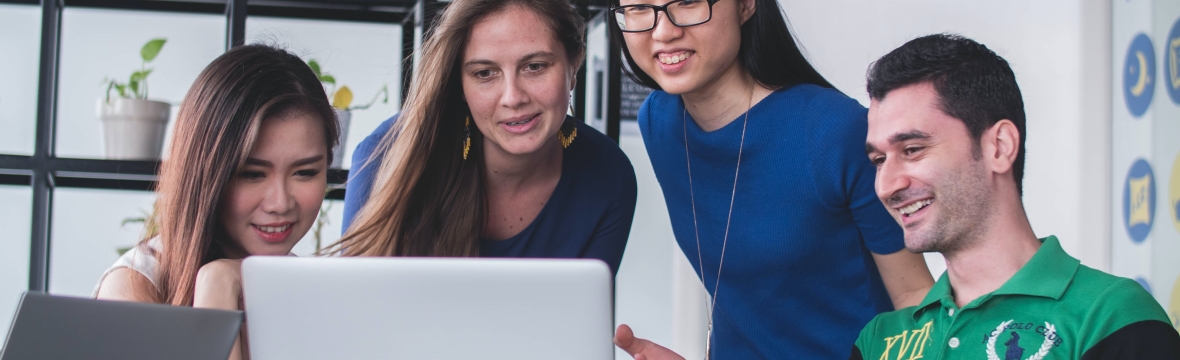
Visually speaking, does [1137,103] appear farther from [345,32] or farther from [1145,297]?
A: [345,32]

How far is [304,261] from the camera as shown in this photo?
85 cm

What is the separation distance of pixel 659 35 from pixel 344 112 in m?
1.29

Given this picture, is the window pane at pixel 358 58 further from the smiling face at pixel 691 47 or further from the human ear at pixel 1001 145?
the human ear at pixel 1001 145

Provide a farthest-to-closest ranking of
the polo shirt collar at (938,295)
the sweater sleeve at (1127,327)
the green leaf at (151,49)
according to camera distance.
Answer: the green leaf at (151,49) → the polo shirt collar at (938,295) → the sweater sleeve at (1127,327)

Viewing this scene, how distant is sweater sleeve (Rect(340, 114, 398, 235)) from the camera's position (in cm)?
175

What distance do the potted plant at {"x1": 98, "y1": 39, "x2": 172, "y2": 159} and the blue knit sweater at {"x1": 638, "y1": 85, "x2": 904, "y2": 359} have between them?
1475 millimetres

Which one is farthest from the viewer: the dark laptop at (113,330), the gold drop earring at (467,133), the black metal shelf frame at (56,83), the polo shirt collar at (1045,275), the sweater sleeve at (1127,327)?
the black metal shelf frame at (56,83)

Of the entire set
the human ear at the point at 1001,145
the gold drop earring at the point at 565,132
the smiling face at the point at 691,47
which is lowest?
the human ear at the point at 1001,145

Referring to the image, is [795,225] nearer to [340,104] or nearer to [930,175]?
[930,175]

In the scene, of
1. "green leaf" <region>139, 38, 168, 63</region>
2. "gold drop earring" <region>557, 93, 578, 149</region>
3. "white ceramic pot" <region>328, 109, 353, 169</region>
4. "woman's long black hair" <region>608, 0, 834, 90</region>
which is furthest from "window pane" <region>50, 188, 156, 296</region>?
"woman's long black hair" <region>608, 0, 834, 90</region>

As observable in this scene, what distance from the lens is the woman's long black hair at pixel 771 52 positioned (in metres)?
1.49

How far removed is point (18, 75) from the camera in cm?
261

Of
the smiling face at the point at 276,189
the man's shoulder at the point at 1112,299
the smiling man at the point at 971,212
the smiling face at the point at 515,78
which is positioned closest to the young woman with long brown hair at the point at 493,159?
the smiling face at the point at 515,78

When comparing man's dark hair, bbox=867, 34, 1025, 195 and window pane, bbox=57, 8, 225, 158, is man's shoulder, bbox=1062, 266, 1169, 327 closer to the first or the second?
man's dark hair, bbox=867, 34, 1025, 195
